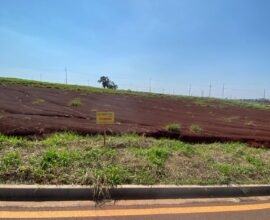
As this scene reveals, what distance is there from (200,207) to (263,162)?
2678mm

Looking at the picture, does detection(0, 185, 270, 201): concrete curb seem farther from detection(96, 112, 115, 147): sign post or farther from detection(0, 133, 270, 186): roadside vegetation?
detection(96, 112, 115, 147): sign post

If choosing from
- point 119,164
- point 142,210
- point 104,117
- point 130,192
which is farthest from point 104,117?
point 142,210

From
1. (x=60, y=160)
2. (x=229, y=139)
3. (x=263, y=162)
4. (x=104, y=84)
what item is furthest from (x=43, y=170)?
(x=104, y=84)

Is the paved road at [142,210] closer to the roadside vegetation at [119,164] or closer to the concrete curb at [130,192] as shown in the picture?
the concrete curb at [130,192]

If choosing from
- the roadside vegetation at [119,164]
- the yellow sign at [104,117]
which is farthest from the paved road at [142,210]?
the yellow sign at [104,117]

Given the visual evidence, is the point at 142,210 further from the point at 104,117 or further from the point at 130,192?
the point at 104,117

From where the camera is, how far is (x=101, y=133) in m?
7.39

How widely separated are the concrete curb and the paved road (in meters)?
0.17

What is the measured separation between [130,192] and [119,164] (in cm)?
80

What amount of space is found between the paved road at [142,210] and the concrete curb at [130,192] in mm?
168

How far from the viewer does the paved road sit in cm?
334

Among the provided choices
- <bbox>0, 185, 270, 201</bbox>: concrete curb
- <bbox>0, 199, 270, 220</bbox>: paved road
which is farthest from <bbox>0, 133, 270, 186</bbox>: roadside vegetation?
<bbox>0, 199, 270, 220</bbox>: paved road

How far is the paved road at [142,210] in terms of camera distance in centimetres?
334

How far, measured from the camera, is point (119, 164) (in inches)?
188
